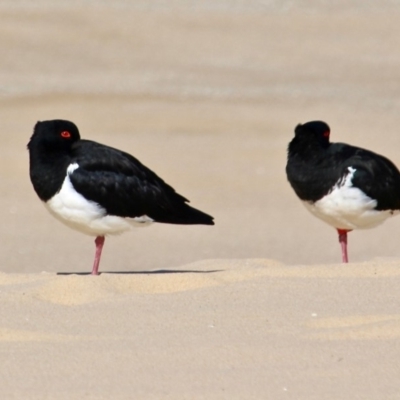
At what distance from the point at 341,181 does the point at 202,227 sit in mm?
8778

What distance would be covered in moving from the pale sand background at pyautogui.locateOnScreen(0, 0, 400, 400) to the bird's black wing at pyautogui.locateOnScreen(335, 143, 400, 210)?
40.5 inches

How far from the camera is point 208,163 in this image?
21500 millimetres

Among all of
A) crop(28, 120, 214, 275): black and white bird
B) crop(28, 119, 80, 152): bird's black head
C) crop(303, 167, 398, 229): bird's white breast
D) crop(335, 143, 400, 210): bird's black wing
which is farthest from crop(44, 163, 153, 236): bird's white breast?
crop(335, 143, 400, 210): bird's black wing

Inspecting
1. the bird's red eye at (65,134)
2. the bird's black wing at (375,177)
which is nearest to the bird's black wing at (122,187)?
the bird's red eye at (65,134)

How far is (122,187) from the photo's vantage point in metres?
8.87

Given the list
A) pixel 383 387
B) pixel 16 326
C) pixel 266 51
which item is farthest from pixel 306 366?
pixel 266 51

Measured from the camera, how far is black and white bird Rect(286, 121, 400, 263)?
9734 millimetres

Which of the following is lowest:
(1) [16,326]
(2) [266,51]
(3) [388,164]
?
(1) [16,326]

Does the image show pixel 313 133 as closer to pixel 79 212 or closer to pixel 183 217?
pixel 183 217

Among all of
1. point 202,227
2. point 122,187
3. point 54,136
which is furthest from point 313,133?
point 202,227

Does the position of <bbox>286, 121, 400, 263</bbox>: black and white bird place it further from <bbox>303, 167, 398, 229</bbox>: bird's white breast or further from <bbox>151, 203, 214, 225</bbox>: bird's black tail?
<bbox>151, 203, 214, 225</bbox>: bird's black tail

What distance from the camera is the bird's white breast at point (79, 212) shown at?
8.58m

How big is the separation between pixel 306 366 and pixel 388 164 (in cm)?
481

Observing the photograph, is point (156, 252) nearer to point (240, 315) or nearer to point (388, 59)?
point (240, 315)
